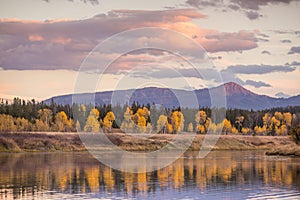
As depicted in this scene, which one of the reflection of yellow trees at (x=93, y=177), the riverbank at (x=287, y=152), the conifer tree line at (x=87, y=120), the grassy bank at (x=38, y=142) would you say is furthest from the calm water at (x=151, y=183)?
the conifer tree line at (x=87, y=120)

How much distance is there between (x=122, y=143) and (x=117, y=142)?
63.2 inches

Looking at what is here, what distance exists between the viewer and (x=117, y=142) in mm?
139125

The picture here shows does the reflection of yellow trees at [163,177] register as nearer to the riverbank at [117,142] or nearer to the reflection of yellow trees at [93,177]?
the reflection of yellow trees at [93,177]

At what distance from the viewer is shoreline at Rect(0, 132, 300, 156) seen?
390 feet

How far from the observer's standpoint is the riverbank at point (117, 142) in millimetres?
121438

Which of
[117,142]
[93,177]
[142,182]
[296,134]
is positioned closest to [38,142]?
[117,142]

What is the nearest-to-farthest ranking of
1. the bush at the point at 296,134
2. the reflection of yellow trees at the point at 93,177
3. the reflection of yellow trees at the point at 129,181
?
the reflection of yellow trees at the point at 129,181 < the reflection of yellow trees at the point at 93,177 < the bush at the point at 296,134

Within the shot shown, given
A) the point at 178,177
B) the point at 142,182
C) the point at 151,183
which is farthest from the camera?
the point at 178,177

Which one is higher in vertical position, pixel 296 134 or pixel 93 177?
pixel 296 134

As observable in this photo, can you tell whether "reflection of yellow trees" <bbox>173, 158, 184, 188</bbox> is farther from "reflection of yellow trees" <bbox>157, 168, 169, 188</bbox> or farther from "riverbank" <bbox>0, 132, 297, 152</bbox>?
"riverbank" <bbox>0, 132, 297, 152</bbox>

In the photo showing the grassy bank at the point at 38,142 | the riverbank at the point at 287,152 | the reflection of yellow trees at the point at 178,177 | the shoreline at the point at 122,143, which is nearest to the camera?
the reflection of yellow trees at the point at 178,177

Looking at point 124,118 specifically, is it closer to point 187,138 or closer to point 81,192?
point 187,138

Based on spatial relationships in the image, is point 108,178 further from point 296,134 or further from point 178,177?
point 296,134

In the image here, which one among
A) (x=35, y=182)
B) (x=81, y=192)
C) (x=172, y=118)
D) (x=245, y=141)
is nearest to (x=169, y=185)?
(x=81, y=192)
